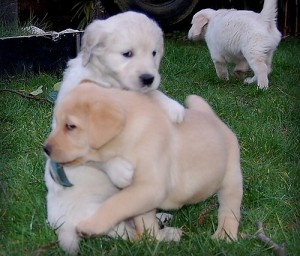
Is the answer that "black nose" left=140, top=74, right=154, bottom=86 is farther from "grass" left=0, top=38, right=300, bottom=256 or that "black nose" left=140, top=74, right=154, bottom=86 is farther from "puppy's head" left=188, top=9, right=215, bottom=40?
"puppy's head" left=188, top=9, right=215, bottom=40

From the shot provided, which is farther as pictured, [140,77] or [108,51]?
[108,51]

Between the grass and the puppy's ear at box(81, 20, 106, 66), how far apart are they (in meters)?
0.61

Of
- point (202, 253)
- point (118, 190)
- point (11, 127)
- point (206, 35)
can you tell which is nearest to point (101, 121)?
point (118, 190)

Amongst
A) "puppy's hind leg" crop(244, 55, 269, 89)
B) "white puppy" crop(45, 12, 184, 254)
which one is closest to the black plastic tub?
"puppy's hind leg" crop(244, 55, 269, 89)

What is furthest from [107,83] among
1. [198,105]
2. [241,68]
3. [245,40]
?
[241,68]

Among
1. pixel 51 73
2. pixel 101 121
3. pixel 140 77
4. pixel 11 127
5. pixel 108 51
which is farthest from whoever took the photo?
pixel 51 73

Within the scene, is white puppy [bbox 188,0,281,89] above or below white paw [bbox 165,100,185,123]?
below

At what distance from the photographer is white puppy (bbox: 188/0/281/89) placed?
692 cm

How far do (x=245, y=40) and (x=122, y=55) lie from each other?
3.71m

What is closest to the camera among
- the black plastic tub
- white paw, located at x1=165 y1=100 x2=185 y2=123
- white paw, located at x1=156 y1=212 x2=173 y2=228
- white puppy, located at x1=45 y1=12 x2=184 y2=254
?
white puppy, located at x1=45 y1=12 x2=184 y2=254

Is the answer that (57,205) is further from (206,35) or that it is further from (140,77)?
(206,35)

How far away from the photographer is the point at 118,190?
2881 millimetres

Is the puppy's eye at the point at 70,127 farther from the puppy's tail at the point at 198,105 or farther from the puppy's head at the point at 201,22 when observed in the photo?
the puppy's head at the point at 201,22

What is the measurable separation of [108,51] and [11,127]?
1.31 m
